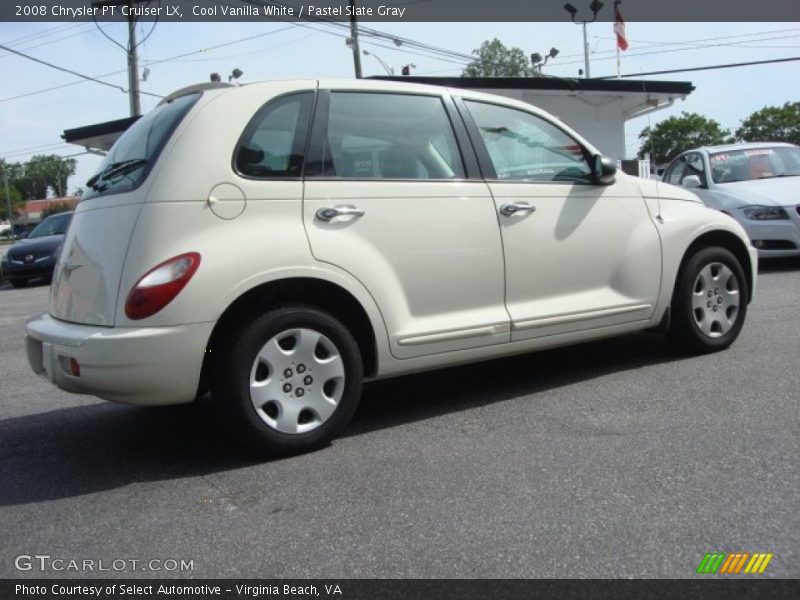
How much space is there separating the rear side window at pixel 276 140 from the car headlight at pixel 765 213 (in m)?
7.12

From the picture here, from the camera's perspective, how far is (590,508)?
2887 mm

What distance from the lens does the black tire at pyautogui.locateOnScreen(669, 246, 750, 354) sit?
493cm

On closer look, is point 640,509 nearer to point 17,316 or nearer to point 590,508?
point 590,508

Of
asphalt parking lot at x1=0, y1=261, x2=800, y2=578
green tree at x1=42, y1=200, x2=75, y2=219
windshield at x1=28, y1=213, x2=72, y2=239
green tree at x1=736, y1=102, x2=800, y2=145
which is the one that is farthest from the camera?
green tree at x1=42, y1=200, x2=75, y2=219

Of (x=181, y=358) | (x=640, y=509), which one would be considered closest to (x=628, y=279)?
(x=640, y=509)

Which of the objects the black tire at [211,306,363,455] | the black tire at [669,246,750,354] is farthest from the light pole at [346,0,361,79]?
the black tire at [211,306,363,455]

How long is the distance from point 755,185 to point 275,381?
819cm

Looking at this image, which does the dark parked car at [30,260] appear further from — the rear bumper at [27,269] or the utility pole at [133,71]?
the utility pole at [133,71]

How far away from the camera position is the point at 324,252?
358 cm

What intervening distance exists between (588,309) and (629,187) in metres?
0.91

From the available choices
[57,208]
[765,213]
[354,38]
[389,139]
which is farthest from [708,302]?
[57,208]

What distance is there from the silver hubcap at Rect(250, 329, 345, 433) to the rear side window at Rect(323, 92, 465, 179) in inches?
34.4
